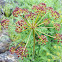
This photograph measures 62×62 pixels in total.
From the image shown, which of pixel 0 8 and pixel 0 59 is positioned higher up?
pixel 0 8

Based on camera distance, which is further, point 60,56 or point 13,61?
point 13,61

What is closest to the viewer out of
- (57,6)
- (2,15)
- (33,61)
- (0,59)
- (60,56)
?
(60,56)

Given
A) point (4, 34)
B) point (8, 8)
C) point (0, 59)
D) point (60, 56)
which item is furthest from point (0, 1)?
point (60, 56)

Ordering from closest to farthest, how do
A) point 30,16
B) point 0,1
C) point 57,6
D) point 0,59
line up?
point 30,16 → point 0,59 → point 57,6 → point 0,1

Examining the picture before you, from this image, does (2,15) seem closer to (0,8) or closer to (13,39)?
(0,8)

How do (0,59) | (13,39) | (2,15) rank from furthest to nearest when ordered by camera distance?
(2,15) → (13,39) → (0,59)

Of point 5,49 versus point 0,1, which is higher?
point 0,1

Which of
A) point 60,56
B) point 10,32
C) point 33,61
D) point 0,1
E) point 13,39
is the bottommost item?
point 33,61

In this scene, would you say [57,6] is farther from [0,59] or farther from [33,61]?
[0,59]

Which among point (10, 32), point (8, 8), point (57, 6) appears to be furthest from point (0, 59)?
point (57, 6)
